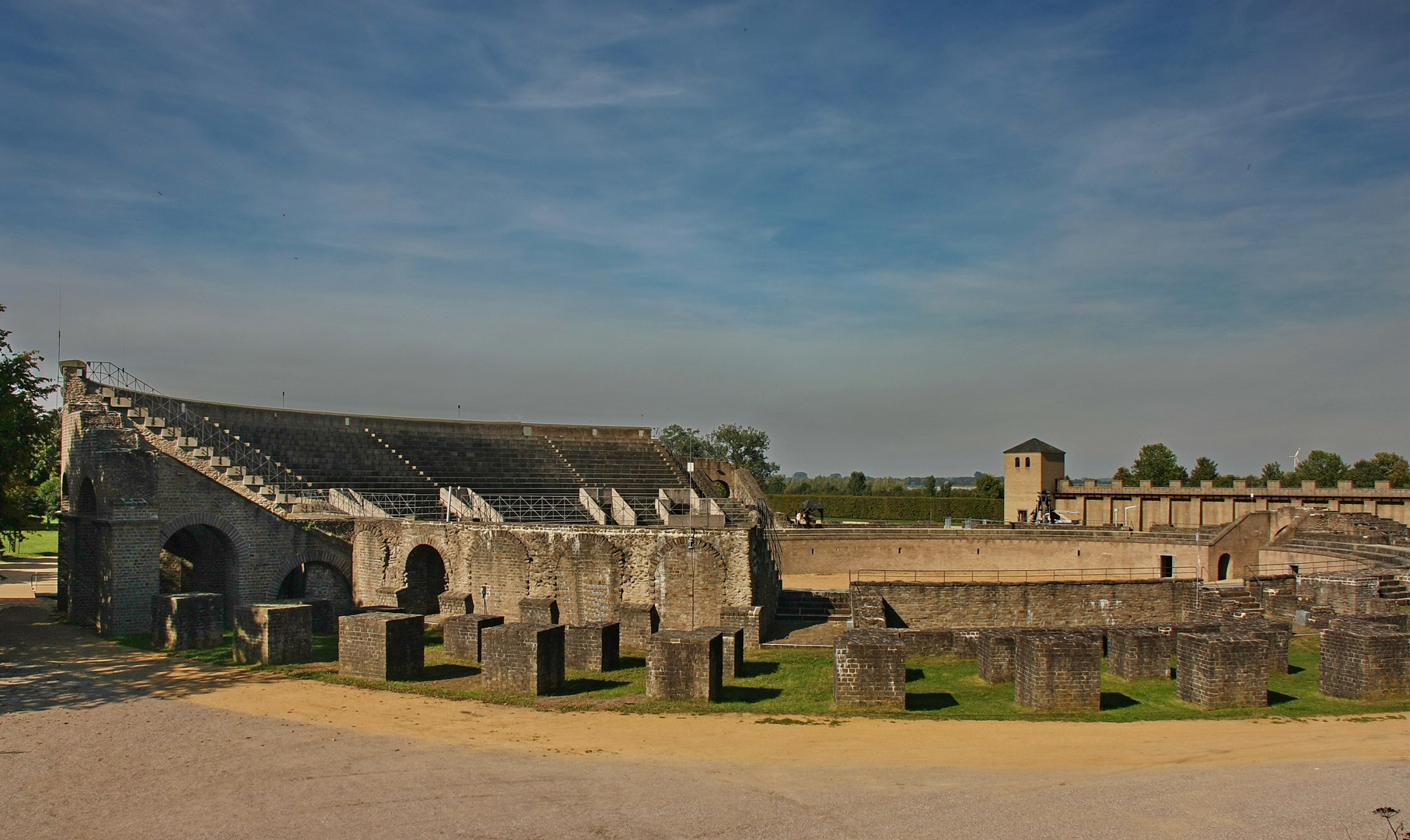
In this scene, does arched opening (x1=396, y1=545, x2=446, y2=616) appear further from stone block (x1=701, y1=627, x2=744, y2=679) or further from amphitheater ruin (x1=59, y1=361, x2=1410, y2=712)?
stone block (x1=701, y1=627, x2=744, y2=679)

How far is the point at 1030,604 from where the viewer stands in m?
23.6

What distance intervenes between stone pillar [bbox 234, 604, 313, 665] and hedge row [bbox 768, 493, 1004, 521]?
35965 mm

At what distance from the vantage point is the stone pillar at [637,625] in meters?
19.3

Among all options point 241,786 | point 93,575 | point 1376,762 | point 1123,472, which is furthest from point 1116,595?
point 1123,472

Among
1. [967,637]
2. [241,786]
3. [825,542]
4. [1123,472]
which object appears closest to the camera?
[241,786]

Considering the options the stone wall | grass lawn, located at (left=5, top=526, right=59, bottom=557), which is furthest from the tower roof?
grass lawn, located at (left=5, top=526, right=59, bottom=557)

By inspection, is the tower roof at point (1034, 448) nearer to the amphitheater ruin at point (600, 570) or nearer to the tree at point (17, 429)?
the amphitheater ruin at point (600, 570)

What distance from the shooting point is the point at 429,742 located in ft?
40.3

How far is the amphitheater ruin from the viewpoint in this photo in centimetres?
1495

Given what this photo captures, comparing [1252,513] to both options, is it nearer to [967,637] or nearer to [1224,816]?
[967,637]

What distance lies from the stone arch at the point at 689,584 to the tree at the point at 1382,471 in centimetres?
7065

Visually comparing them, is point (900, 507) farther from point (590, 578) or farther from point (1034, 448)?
point (590, 578)

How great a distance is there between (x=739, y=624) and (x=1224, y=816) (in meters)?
10.7

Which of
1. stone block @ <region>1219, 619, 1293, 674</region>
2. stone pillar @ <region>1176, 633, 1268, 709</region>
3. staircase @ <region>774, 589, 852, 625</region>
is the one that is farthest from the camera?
staircase @ <region>774, 589, 852, 625</region>
